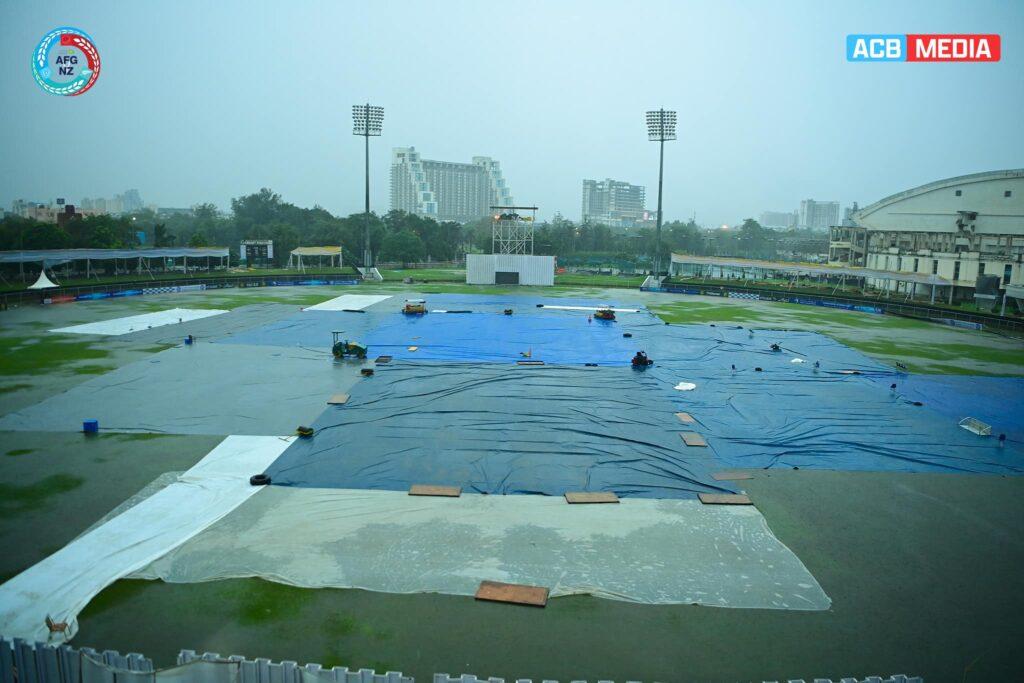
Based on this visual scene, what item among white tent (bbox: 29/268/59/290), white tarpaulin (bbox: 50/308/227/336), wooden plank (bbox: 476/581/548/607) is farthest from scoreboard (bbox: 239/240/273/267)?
wooden plank (bbox: 476/581/548/607)

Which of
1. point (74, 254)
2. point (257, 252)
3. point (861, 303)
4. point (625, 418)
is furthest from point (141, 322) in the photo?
point (861, 303)

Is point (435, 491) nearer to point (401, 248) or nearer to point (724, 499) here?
point (724, 499)

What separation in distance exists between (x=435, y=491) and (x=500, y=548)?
7.75 ft

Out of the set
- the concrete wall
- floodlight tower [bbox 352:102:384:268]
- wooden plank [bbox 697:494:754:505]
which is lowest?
wooden plank [bbox 697:494:754:505]

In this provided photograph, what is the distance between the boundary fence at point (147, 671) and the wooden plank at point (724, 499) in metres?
6.15

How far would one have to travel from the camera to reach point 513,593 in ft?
26.3

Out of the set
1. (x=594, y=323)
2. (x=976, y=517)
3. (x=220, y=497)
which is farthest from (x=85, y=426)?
(x=594, y=323)

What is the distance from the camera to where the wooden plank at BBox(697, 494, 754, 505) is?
1113 centimetres

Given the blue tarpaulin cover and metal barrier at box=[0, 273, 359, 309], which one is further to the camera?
metal barrier at box=[0, 273, 359, 309]

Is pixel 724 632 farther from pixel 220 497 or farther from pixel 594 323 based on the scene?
pixel 594 323

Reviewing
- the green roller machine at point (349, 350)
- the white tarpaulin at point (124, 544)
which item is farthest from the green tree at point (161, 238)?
the white tarpaulin at point (124, 544)

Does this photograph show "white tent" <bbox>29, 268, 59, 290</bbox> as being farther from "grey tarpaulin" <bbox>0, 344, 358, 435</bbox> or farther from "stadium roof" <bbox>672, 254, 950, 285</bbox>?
"stadium roof" <bbox>672, 254, 950, 285</bbox>

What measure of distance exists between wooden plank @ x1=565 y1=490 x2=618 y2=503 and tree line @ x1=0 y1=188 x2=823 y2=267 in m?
55.0

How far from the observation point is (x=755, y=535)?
9945mm
